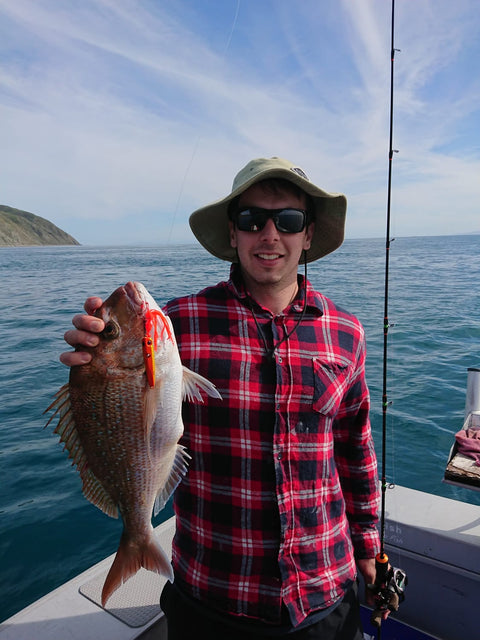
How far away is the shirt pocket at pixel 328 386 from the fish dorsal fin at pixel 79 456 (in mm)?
917

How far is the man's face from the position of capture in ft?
6.34

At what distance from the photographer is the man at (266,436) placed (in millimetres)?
1726

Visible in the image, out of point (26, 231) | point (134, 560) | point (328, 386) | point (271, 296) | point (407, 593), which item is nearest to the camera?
point (134, 560)

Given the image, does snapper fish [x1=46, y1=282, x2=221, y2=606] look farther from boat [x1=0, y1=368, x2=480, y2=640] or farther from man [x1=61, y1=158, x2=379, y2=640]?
boat [x1=0, y1=368, x2=480, y2=640]

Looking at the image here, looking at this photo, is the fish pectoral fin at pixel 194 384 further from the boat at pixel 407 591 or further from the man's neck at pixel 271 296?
the boat at pixel 407 591

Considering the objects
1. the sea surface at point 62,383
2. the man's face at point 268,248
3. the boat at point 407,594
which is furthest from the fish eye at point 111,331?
the sea surface at point 62,383

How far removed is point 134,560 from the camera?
5.74ft

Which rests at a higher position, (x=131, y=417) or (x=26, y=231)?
(x=26, y=231)

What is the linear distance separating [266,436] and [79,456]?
2.45ft

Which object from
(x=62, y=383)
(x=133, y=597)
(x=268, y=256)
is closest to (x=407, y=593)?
(x=133, y=597)

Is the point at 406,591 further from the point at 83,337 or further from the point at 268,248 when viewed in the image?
the point at 83,337

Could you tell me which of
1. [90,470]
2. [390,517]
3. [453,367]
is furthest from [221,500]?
[453,367]

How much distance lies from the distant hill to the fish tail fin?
143758mm

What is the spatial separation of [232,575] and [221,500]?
0.27 metres
